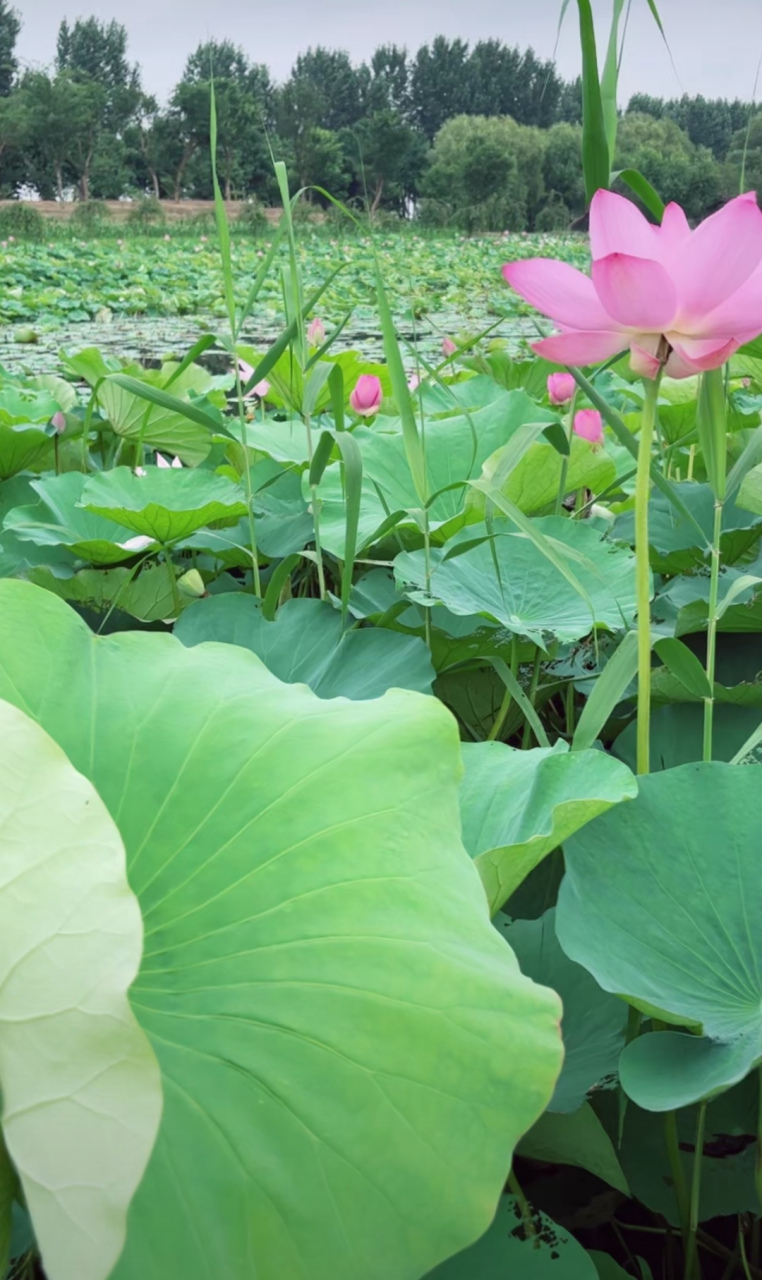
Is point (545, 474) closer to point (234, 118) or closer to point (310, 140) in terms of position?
point (310, 140)

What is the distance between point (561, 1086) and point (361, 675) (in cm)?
30

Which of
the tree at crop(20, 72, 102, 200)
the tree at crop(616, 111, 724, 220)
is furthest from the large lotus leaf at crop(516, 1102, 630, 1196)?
the tree at crop(20, 72, 102, 200)

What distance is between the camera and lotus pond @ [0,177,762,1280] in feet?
0.84

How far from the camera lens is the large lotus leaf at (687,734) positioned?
60 cm

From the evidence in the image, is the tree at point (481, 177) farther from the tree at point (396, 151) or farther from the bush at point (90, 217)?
the bush at point (90, 217)

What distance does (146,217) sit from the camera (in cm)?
1612

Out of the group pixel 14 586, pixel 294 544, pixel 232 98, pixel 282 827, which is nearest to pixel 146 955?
pixel 282 827

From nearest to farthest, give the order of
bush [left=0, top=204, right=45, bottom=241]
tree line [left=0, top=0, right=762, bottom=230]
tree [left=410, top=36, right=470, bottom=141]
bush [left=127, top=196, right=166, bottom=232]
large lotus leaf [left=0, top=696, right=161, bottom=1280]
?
large lotus leaf [left=0, top=696, right=161, bottom=1280]
bush [left=0, top=204, right=45, bottom=241]
bush [left=127, top=196, right=166, bottom=232]
tree line [left=0, top=0, right=762, bottom=230]
tree [left=410, top=36, right=470, bottom=141]

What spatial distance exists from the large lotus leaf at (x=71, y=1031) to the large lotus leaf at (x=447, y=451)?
2.12 feet

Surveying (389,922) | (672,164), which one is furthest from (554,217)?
(389,922)

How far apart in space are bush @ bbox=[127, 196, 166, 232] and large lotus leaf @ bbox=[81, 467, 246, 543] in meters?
14.9

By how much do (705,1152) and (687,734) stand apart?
9.8 inches

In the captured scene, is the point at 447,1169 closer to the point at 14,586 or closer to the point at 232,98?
the point at 14,586

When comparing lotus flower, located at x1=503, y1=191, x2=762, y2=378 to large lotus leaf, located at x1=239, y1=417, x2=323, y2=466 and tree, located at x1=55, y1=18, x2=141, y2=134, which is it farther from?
tree, located at x1=55, y1=18, x2=141, y2=134
